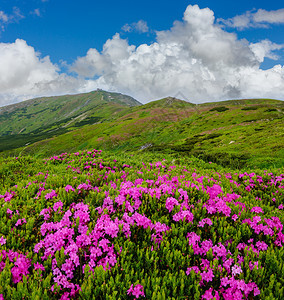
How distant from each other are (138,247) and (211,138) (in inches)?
1566

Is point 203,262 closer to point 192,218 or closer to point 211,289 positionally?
point 211,289

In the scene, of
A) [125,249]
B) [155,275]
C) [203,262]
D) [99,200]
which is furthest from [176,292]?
[99,200]

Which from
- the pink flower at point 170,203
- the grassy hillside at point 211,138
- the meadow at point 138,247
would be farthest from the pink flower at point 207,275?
the grassy hillside at point 211,138

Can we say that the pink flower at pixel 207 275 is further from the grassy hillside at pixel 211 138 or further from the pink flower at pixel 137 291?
the grassy hillside at pixel 211 138

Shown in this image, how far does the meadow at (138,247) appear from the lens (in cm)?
290

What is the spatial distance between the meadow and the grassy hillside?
14.3m

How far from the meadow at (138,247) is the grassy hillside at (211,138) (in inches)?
562

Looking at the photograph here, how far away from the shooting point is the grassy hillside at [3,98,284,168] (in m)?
19.4

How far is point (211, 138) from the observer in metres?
39.8

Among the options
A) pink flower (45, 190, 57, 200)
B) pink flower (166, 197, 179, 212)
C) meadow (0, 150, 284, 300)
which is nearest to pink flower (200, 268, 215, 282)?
meadow (0, 150, 284, 300)

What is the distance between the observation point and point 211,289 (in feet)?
9.36

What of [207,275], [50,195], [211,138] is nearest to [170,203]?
[207,275]

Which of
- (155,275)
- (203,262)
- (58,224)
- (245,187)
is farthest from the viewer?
(245,187)

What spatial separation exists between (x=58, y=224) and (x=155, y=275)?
2.39 metres
